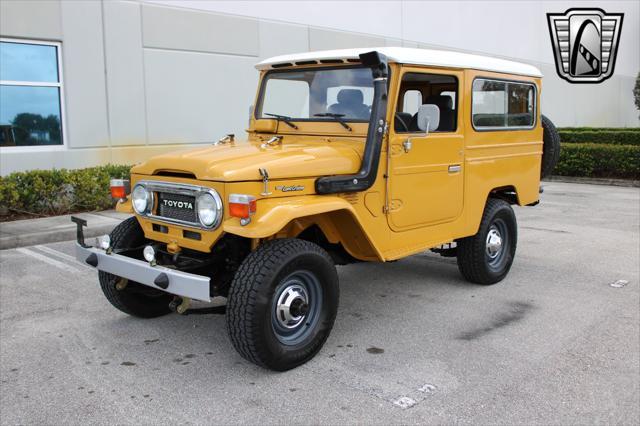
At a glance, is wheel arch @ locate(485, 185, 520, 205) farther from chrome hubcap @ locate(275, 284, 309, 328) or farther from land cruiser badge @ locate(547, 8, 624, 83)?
land cruiser badge @ locate(547, 8, 624, 83)

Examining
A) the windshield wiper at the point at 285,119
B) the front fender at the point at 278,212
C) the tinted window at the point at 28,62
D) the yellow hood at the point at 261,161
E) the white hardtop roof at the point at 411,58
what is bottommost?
the front fender at the point at 278,212

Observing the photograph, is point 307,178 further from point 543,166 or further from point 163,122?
point 163,122

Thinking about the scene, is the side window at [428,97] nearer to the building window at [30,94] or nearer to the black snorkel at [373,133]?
the black snorkel at [373,133]

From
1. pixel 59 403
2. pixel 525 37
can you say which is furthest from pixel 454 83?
pixel 525 37

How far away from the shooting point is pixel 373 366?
4109 mm

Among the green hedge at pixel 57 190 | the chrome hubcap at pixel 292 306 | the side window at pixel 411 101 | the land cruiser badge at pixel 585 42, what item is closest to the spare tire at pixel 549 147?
the side window at pixel 411 101

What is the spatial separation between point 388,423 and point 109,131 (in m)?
9.00

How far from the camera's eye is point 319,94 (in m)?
5.05

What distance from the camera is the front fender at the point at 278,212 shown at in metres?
3.71

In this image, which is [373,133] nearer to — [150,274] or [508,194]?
[150,274]

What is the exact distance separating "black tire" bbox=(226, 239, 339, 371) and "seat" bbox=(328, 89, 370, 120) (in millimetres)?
1274

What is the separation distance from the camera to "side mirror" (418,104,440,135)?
15.3ft

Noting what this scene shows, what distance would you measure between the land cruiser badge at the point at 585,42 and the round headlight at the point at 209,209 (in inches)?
851

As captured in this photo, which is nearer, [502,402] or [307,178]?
[502,402]
